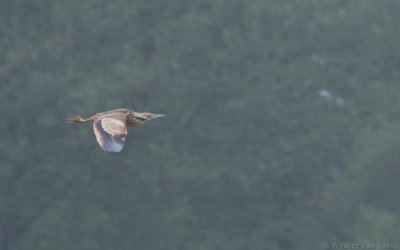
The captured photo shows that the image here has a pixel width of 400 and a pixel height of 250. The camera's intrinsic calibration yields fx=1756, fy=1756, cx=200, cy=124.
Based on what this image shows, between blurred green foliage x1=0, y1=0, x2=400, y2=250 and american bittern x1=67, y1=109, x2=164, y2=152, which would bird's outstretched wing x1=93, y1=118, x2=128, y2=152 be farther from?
blurred green foliage x1=0, y1=0, x2=400, y2=250

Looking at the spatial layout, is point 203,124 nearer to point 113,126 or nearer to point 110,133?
point 113,126

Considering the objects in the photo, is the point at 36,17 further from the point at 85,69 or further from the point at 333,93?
the point at 333,93

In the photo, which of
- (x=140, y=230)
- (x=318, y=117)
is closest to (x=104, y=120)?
(x=140, y=230)

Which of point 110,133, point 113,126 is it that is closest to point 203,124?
point 113,126

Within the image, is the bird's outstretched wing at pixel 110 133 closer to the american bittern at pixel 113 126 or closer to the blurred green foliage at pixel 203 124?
the american bittern at pixel 113 126

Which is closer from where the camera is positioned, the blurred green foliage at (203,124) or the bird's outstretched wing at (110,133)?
the bird's outstretched wing at (110,133)

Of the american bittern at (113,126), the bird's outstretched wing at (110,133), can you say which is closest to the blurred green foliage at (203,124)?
the american bittern at (113,126)

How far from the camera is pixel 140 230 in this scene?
22.3 m

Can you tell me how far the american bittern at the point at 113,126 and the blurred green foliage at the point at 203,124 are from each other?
11.4 m

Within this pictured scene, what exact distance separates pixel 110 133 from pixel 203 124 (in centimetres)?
1348

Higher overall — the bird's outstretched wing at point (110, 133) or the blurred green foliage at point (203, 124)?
the bird's outstretched wing at point (110, 133)

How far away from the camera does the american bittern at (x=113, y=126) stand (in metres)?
9.55

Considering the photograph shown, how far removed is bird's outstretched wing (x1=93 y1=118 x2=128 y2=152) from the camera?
9.52 metres

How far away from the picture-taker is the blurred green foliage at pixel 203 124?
73.3 feet
